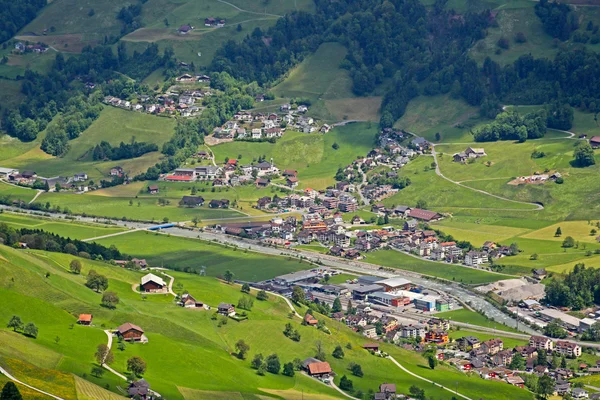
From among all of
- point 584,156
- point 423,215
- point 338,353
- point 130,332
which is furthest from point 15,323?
point 584,156

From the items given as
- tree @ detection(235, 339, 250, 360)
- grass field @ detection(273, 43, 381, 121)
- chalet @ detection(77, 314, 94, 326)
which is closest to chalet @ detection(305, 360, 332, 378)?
tree @ detection(235, 339, 250, 360)

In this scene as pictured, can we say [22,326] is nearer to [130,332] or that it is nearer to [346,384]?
[130,332]

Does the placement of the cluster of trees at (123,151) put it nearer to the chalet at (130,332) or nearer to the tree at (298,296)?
the tree at (298,296)

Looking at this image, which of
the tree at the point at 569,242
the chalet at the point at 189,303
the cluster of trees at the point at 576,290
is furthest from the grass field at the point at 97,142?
the cluster of trees at the point at 576,290

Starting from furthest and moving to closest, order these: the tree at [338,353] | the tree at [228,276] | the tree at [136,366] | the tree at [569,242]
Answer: the tree at [569,242] < the tree at [228,276] < the tree at [338,353] < the tree at [136,366]

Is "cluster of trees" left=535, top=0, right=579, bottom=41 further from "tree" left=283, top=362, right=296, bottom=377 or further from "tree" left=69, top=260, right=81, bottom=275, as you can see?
"tree" left=283, top=362, right=296, bottom=377
